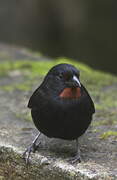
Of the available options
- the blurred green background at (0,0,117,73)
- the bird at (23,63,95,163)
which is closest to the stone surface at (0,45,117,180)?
the bird at (23,63,95,163)

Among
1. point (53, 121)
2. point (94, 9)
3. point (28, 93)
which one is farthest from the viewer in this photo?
point (94, 9)

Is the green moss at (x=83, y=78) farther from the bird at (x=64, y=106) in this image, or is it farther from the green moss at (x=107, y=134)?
the bird at (x=64, y=106)

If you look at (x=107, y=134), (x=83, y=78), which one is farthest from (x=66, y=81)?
(x=83, y=78)

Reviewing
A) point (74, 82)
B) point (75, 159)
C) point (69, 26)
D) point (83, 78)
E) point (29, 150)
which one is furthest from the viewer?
point (69, 26)

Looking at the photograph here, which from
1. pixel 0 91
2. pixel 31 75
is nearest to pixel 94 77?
pixel 31 75

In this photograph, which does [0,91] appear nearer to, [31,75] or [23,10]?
[31,75]

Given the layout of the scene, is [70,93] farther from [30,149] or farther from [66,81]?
[30,149]

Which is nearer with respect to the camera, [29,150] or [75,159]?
[75,159]
